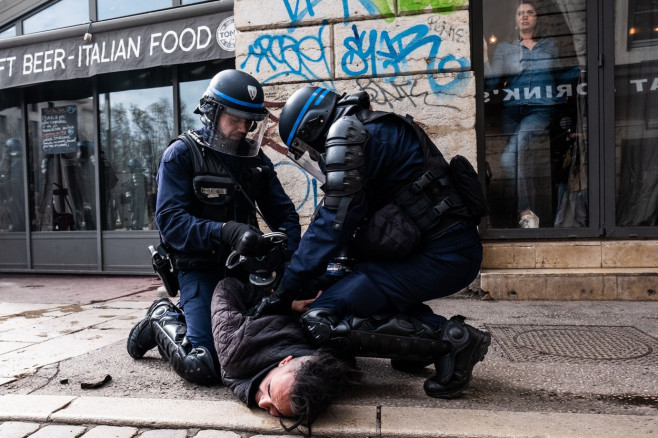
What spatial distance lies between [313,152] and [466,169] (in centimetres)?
74

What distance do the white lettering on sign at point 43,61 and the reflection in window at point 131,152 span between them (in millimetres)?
713

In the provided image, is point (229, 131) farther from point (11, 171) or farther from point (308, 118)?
point (11, 171)

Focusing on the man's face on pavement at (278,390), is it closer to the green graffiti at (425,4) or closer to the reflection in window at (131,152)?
the green graffiti at (425,4)

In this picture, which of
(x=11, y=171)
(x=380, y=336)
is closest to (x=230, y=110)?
(x=380, y=336)

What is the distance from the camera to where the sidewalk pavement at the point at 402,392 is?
2111 mm

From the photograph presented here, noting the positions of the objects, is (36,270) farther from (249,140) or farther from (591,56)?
(591,56)

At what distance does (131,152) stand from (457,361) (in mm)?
6082

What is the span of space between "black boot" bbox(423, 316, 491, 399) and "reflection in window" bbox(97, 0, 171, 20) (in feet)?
19.7

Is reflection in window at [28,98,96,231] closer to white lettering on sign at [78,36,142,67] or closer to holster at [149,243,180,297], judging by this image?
white lettering on sign at [78,36,142,67]

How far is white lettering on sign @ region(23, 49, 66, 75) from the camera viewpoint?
6.79 m

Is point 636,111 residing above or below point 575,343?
above

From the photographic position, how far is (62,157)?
759 cm

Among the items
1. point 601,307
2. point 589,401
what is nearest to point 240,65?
point 601,307

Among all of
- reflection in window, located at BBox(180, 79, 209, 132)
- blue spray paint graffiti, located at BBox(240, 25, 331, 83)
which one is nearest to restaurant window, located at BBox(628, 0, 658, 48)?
blue spray paint graffiti, located at BBox(240, 25, 331, 83)
